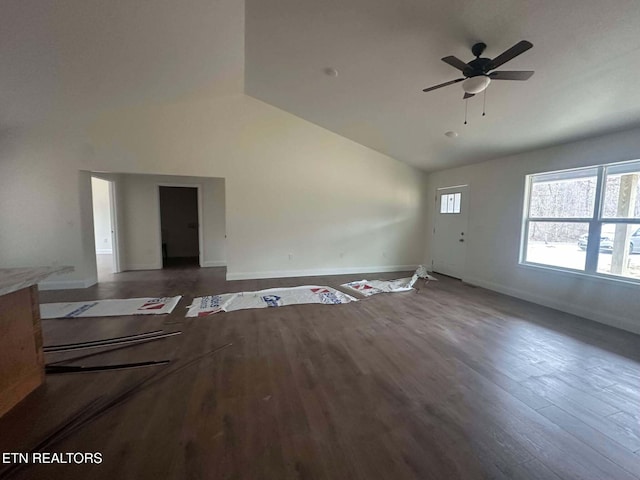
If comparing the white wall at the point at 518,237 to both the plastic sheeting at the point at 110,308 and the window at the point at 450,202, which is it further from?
the plastic sheeting at the point at 110,308

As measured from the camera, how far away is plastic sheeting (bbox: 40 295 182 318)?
3551 millimetres

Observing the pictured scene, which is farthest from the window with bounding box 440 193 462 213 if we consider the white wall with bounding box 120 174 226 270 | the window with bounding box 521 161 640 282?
the white wall with bounding box 120 174 226 270

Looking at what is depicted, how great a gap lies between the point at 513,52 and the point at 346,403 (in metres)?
2.98

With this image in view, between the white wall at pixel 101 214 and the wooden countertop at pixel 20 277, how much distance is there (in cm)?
803

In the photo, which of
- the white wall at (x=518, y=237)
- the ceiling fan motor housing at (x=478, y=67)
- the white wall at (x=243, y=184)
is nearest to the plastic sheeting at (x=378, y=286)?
the white wall at (x=243, y=184)

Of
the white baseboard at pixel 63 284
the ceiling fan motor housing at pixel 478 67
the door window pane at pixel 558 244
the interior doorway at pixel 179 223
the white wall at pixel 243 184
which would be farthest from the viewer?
the interior doorway at pixel 179 223

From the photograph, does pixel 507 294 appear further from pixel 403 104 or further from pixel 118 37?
pixel 118 37

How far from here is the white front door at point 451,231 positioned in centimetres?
584

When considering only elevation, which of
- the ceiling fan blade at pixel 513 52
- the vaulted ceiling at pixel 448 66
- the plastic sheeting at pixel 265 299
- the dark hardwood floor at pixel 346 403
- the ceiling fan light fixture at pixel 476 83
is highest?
the vaulted ceiling at pixel 448 66

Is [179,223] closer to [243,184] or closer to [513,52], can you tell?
[243,184]

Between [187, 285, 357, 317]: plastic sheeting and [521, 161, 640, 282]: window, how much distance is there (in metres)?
3.30

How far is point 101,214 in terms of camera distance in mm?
8773

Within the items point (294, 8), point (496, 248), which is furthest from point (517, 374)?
point (294, 8)

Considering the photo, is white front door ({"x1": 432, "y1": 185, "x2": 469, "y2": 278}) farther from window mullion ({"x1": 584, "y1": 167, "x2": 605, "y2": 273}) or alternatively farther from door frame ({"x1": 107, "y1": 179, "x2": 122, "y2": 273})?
door frame ({"x1": 107, "y1": 179, "x2": 122, "y2": 273})
